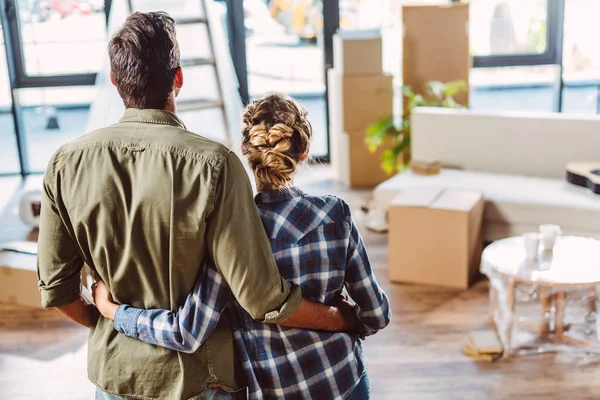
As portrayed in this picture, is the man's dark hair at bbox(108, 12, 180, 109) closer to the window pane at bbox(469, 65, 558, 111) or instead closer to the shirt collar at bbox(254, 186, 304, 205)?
the shirt collar at bbox(254, 186, 304, 205)

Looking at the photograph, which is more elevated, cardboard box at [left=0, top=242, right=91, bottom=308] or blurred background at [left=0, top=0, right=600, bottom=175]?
blurred background at [left=0, top=0, right=600, bottom=175]

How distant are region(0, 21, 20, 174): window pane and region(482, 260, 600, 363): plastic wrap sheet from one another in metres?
4.64

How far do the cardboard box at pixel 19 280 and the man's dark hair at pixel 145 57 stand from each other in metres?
2.88

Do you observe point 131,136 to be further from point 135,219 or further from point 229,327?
point 229,327

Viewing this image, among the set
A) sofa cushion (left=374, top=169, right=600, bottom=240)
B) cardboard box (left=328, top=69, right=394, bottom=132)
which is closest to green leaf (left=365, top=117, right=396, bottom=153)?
cardboard box (left=328, top=69, right=394, bottom=132)

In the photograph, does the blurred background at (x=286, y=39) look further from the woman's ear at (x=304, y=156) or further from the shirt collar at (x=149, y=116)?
the shirt collar at (x=149, y=116)

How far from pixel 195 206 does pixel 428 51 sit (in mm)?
4956

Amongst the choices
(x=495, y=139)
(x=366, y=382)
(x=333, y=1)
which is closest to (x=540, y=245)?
(x=495, y=139)

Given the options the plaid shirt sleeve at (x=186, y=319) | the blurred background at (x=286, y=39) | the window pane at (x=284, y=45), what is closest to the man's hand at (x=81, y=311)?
the plaid shirt sleeve at (x=186, y=319)

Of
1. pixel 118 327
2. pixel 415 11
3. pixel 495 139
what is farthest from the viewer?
pixel 415 11

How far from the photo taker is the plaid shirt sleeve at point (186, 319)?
1.47m

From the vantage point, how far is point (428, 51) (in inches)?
239

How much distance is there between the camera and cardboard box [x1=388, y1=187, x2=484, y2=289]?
4.16m

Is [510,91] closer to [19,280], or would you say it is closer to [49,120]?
[49,120]
